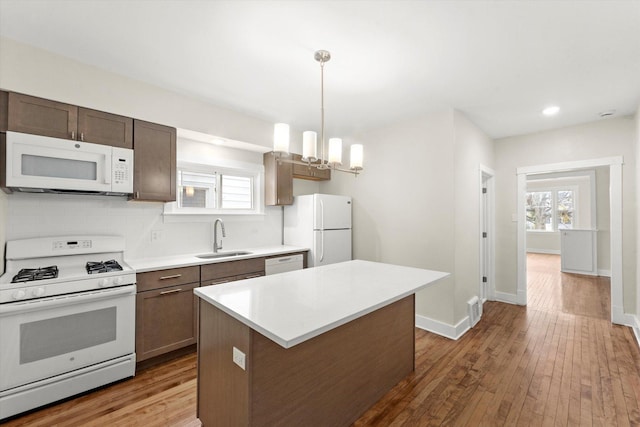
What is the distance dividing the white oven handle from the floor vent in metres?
3.57

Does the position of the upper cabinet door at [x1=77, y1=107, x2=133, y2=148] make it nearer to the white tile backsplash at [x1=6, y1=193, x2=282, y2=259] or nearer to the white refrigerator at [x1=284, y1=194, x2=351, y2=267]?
the white tile backsplash at [x1=6, y1=193, x2=282, y2=259]

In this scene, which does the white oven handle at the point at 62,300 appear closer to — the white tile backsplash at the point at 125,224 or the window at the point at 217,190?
the white tile backsplash at the point at 125,224

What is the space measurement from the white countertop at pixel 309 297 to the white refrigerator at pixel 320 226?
1357 mm

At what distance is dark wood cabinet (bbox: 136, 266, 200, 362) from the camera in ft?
7.72

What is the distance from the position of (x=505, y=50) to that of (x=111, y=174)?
3339mm

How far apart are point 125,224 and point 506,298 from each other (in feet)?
17.1

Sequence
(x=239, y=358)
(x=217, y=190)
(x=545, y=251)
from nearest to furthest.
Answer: (x=239, y=358) → (x=217, y=190) → (x=545, y=251)

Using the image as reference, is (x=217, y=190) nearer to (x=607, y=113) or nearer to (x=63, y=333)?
(x=63, y=333)

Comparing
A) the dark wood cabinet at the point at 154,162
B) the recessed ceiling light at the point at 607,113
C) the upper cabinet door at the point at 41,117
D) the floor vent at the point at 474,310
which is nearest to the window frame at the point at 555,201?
the recessed ceiling light at the point at 607,113

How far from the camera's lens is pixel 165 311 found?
2.48 m

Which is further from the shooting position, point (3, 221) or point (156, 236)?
point (156, 236)

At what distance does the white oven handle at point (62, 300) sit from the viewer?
5.83 ft

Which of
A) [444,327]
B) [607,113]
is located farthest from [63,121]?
[607,113]

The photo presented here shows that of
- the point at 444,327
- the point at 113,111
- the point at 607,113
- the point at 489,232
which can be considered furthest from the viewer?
the point at 489,232
